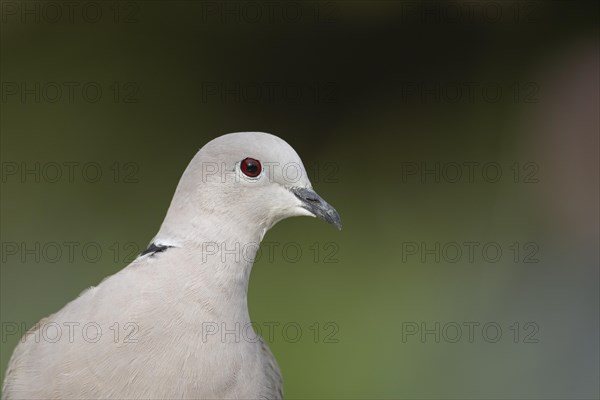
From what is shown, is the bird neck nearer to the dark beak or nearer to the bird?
the bird

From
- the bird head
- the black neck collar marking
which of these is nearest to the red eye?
the bird head

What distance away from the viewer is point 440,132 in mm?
4215

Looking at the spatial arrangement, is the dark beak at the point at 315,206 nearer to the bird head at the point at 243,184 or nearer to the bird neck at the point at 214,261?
the bird head at the point at 243,184

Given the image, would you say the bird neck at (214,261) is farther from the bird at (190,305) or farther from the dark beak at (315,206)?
the dark beak at (315,206)

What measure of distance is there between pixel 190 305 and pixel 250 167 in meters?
0.28

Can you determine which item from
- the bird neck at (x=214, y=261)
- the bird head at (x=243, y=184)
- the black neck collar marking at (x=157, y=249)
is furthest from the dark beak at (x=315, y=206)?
the black neck collar marking at (x=157, y=249)

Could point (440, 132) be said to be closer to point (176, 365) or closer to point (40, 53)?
point (40, 53)

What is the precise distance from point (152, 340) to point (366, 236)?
2577 mm

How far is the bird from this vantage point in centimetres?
143

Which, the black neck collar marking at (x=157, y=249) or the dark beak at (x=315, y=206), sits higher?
the dark beak at (x=315, y=206)

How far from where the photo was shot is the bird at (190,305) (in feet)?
4.68

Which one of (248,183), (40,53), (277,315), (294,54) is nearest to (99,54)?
(40,53)

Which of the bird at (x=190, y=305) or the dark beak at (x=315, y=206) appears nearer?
the bird at (x=190, y=305)

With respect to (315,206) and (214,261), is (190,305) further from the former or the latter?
(315,206)
